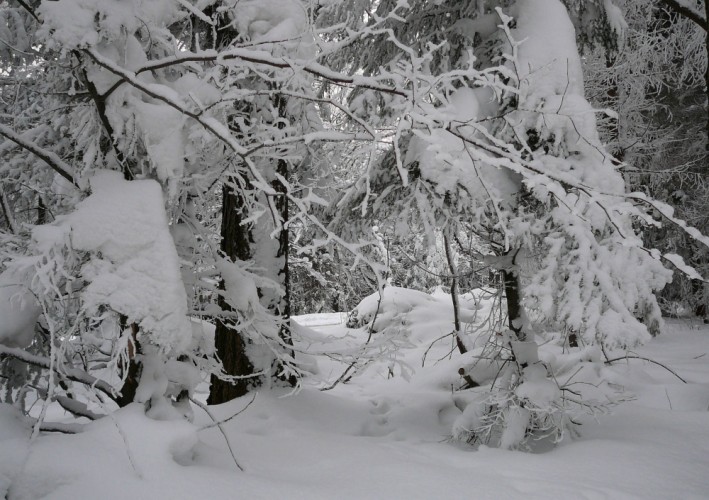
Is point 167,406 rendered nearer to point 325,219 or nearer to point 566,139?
point 325,219

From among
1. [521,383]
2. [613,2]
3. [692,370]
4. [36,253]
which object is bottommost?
[692,370]

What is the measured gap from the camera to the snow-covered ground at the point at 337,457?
83.1 inches

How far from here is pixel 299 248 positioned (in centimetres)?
285

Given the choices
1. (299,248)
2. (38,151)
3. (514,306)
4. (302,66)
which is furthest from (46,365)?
(514,306)

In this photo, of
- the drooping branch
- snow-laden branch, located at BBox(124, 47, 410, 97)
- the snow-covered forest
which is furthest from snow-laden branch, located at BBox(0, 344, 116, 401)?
snow-laden branch, located at BBox(124, 47, 410, 97)

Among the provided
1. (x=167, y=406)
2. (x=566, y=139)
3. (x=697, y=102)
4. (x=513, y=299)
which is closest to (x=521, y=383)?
(x=513, y=299)

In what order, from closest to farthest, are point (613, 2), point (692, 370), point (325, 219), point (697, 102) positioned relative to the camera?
point (613, 2) < point (325, 219) < point (692, 370) < point (697, 102)

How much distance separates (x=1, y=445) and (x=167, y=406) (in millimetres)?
732

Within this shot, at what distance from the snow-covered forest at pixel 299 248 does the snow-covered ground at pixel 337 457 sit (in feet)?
0.06

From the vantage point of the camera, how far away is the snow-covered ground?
Answer: 211 centimetres

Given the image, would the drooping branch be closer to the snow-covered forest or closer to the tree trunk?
the snow-covered forest

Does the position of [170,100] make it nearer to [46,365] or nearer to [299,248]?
[299,248]

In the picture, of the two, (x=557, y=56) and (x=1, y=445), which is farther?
(x=557, y=56)

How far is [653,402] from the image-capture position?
17.7 feet
